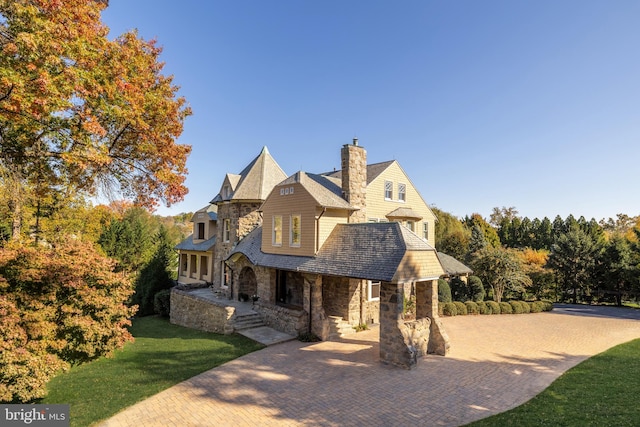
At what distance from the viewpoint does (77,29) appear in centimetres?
861

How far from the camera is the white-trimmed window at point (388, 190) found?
22.6 metres

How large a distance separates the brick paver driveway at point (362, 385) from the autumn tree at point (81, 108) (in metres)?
7.79

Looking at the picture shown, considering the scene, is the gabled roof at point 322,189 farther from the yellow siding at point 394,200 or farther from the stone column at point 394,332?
the stone column at point 394,332

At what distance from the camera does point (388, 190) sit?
22828 mm

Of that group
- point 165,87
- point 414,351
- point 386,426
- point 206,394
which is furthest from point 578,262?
point 165,87

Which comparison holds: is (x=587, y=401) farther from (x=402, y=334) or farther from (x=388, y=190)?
(x=388, y=190)

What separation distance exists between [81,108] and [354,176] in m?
13.1

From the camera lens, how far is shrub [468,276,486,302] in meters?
26.7

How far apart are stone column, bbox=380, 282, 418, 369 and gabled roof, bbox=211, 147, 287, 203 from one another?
13677 mm

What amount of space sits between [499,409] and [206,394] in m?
9.15

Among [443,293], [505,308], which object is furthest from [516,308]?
[443,293]

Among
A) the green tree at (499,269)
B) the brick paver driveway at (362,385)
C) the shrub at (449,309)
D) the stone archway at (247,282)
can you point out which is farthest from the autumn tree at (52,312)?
the green tree at (499,269)

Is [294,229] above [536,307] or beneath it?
above

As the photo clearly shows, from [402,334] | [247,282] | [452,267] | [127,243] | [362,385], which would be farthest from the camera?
[127,243]
